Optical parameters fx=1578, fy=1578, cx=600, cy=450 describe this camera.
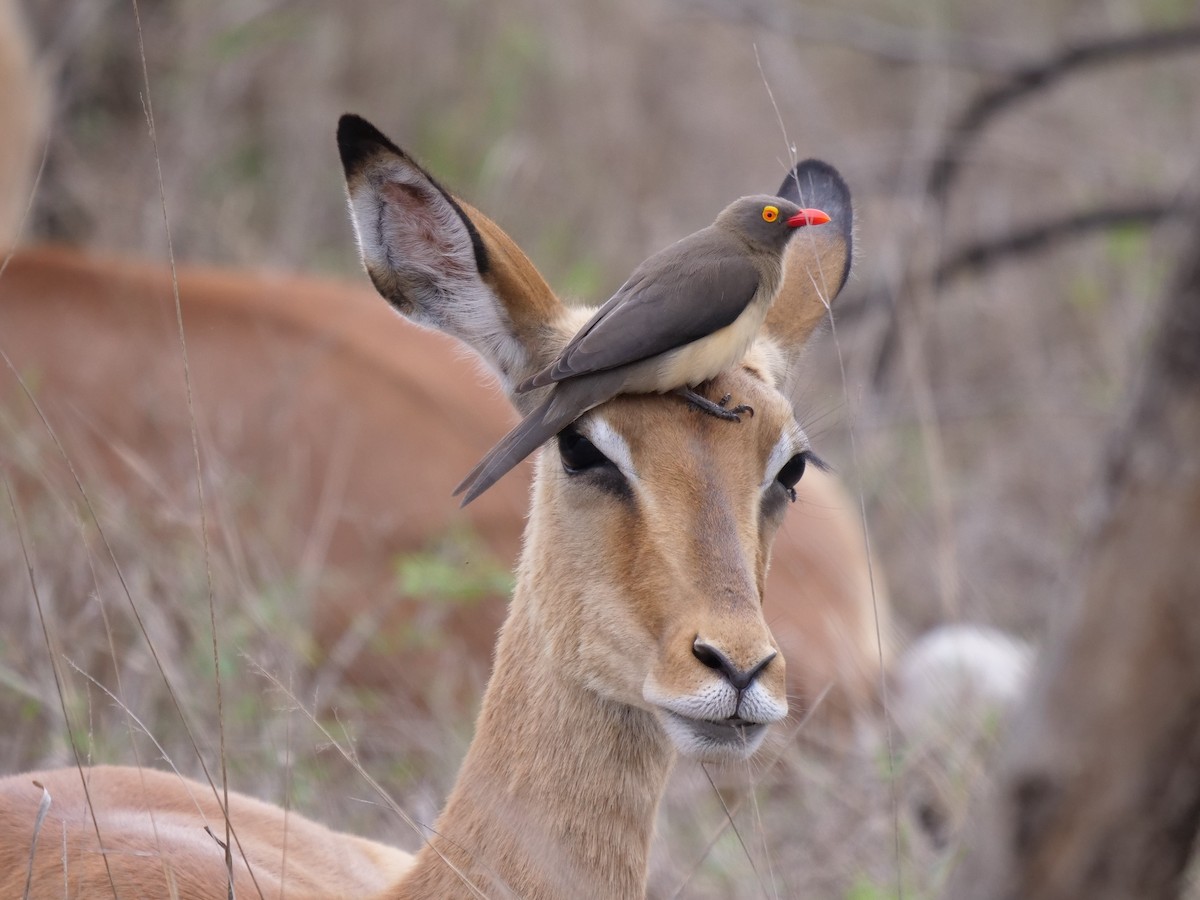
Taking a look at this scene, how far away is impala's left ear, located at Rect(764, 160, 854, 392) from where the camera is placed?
3342 millimetres

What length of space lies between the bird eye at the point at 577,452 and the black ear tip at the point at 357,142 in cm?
61

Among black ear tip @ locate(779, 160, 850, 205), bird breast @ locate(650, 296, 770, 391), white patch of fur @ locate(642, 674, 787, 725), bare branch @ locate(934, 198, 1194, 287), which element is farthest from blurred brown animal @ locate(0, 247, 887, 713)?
white patch of fur @ locate(642, 674, 787, 725)

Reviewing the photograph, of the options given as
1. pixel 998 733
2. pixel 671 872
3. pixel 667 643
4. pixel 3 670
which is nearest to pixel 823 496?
pixel 998 733

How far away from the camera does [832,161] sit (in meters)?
7.22

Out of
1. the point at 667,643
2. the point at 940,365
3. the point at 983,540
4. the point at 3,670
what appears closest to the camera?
the point at 667,643

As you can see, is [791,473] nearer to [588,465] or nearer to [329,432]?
[588,465]

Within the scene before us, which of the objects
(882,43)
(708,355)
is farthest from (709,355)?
(882,43)

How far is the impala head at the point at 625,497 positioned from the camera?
97.4 inches

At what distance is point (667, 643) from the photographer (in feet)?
8.25

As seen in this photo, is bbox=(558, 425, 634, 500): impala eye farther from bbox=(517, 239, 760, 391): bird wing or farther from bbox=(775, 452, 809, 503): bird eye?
bbox=(775, 452, 809, 503): bird eye

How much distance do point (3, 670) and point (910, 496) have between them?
4.68 m

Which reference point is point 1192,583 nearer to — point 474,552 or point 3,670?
point 3,670

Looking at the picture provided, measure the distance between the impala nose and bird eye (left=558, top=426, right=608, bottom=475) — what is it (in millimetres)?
467

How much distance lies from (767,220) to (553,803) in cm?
112
